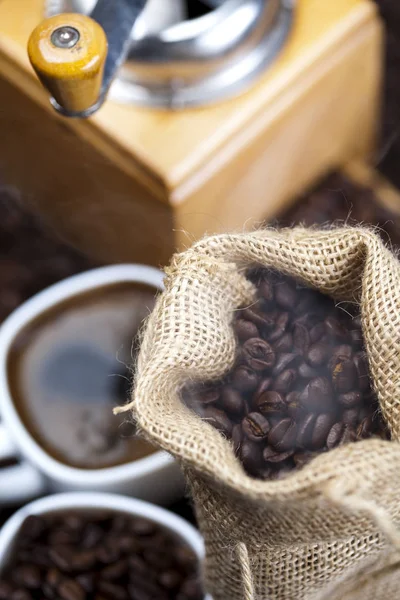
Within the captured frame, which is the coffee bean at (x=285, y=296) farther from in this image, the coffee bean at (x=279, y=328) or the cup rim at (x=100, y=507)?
the cup rim at (x=100, y=507)

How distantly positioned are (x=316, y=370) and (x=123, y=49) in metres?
0.29

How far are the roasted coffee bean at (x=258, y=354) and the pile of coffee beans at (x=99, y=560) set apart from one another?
1.23ft

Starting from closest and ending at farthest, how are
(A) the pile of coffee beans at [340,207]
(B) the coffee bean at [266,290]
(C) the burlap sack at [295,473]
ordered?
1. (C) the burlap sack at [295,473]
2. (B) the coffee bean at [266,290]
3. (A) the pile of coffee beans at [340,207]

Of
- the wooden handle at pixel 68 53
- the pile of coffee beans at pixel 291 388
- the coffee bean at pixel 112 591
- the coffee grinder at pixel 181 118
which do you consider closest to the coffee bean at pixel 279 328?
the pile of coffee beans at pixel 291 388

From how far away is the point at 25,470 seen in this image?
80cm

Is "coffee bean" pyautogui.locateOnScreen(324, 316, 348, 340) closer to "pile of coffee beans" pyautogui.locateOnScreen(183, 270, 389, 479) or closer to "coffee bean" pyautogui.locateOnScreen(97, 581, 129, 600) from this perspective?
"pile of coffee beans" pyautogui.locateOnScreen(183, 270, 389, 479)

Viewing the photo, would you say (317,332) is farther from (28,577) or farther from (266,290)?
(28,577)

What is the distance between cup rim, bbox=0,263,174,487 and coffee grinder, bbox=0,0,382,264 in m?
0.08

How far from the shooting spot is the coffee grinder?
857 mm

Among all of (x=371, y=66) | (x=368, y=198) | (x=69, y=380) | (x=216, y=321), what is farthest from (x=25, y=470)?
(x=371, y=66)

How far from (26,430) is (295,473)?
0.45 metres

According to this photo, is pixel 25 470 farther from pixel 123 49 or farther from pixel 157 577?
pixel 123 49

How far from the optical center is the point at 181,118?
2.87 ft

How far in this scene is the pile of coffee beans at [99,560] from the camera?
80 cm
